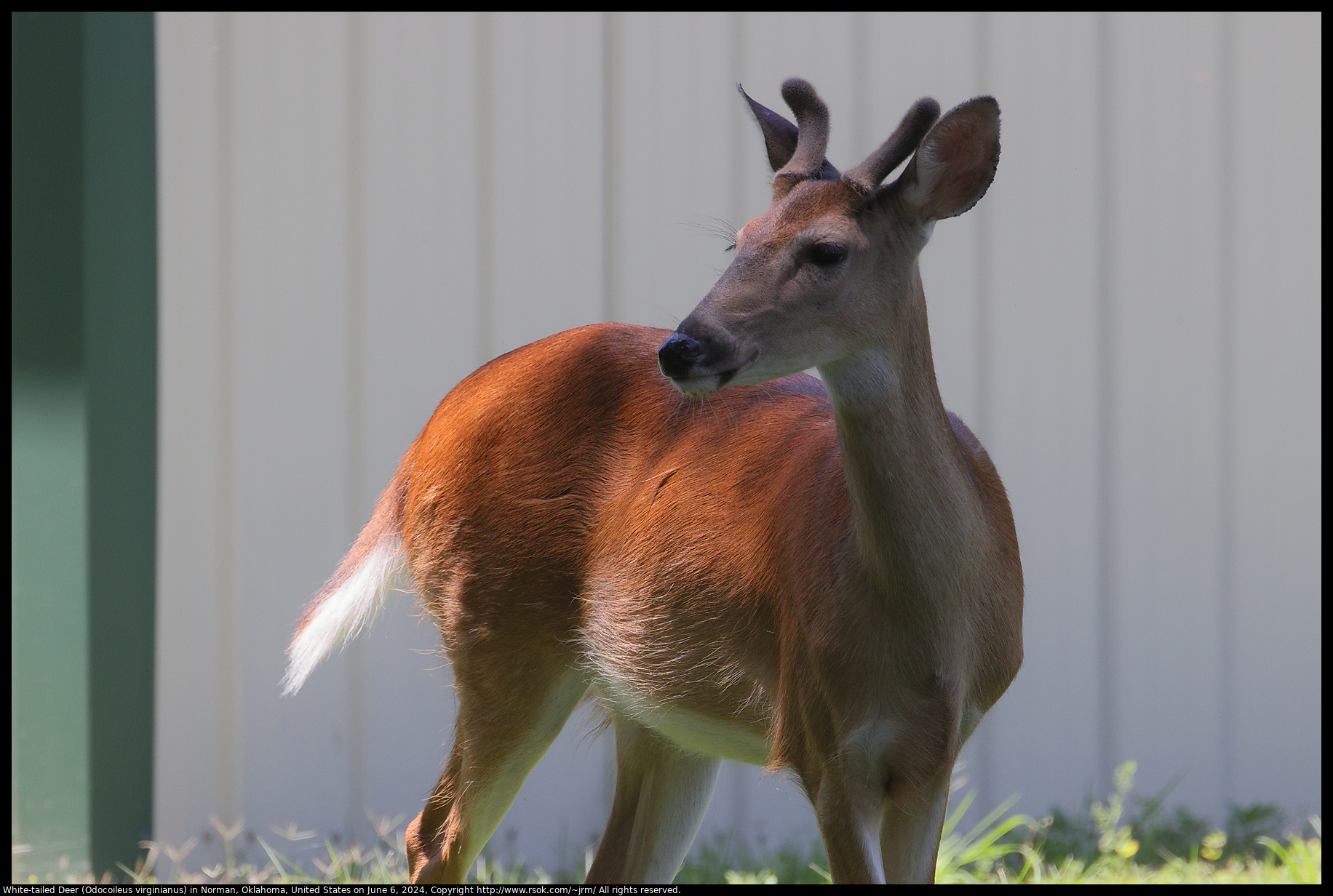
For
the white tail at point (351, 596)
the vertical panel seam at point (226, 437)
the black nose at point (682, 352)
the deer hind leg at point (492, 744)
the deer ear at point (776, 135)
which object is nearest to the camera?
the black nose at point (682, 352)

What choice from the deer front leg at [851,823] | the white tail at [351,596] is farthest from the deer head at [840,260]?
the white tail at [351,596]

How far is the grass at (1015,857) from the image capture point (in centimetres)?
360

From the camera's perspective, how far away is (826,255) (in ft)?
6.35

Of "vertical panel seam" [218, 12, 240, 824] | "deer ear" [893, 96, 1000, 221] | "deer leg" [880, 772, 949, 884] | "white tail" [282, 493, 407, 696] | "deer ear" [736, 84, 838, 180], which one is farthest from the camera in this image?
"vertical panel seam" [218, 12, 240, 824]

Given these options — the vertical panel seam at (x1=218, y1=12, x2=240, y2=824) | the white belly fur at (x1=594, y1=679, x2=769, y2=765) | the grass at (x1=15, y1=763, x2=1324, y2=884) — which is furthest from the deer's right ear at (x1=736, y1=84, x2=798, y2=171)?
the vertical panel seam at (x1=218, y1=12, x2=240, y2=824)

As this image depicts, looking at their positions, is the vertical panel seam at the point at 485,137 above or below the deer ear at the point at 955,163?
above

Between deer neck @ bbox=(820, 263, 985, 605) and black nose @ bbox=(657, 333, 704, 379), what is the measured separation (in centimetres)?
30

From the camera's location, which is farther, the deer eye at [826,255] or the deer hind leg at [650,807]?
the deer hind leg at [650,807]

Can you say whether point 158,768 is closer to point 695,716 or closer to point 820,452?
point 695,716

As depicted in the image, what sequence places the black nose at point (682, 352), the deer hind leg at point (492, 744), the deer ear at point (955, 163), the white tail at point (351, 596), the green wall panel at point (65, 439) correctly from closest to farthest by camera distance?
the black nose at point (682, 352) < the deer ear at point (955, 163) < the deer hind leg at point (492, 744) < the white tail at point (351, 596) < the green wall panel at point (65, 439)

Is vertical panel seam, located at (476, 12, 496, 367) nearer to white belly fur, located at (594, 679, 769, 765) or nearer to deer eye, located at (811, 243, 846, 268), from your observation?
white belly fur, located at (594, 679, 769, 765)

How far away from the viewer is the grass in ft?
11.8

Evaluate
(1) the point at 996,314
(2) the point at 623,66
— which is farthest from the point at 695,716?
(2) the point at 623,66

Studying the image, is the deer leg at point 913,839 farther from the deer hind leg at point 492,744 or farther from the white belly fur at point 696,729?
the deer hind leg at point 492,744
